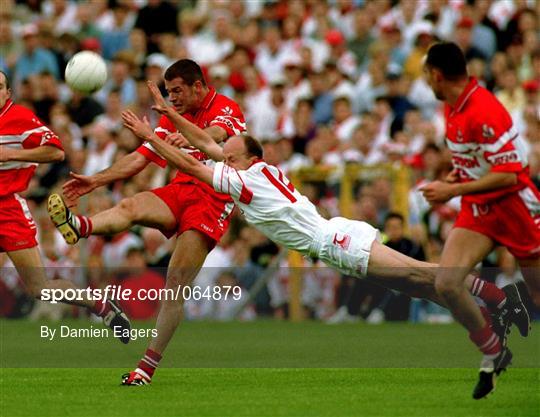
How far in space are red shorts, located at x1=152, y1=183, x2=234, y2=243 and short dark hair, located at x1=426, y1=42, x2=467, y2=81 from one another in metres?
2.33

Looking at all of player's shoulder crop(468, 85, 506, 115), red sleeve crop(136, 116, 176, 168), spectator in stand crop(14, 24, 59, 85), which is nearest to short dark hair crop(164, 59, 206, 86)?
red sleeve crop(136, 116, 176, 168)

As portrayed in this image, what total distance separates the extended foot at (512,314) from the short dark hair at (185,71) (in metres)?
3.25

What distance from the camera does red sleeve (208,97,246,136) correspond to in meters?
12.6

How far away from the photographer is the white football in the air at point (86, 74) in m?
13.5

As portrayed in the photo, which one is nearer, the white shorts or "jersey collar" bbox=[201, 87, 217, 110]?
the white shorts

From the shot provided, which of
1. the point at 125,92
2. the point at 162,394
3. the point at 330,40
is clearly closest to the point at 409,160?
the point at 330,40

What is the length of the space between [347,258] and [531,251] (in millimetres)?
1475

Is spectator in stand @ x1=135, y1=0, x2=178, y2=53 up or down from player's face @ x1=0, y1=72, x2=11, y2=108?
down

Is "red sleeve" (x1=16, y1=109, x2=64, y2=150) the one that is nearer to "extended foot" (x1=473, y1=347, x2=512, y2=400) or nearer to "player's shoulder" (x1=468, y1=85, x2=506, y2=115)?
"player's shoulder" (x1=468, y1=85, x2=506, y2=115)

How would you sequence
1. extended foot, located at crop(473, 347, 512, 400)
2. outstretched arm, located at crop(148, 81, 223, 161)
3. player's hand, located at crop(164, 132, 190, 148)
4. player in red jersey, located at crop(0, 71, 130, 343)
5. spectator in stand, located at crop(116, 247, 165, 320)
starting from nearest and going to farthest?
extended foot, located at crop(473, 347, 512, 400) < outstretched arm, located at crop(148, 81, 223, 161) < player's hand, located at crop(164, 132, 190, 148) < player in red jersey, located at crop(0, 71, 130, 343) < spectator in stand, located at crop(116, 247, 165, 320)

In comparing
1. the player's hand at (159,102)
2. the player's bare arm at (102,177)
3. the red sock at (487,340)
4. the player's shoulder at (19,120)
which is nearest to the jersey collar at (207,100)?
the player's bare arm at (102,177)

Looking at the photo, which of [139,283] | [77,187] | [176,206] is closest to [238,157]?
[176,206]

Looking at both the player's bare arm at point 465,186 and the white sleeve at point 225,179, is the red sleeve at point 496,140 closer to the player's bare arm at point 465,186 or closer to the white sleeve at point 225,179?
the player's bare arm at point 465,186

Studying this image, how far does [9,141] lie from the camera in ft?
45.3
